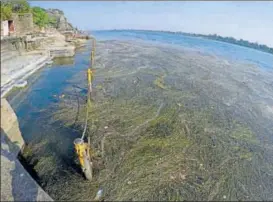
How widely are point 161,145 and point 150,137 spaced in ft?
2.37

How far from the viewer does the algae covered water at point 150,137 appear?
817cm

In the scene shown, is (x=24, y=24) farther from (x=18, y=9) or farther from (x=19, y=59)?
(x=19, y=59)

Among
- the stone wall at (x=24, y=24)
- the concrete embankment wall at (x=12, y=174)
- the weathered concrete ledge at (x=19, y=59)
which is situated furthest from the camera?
the stone wall at (x=24, y=24)

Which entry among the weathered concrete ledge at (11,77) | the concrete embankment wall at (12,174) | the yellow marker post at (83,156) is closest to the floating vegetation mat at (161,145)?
the yellow marker post at (83,156)

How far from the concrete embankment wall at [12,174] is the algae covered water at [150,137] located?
1.94ft

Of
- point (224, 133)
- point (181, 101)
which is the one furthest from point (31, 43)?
A: point (224, 133)

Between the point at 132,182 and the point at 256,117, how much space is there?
32.4 feet

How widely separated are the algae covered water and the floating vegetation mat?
34 millimetres

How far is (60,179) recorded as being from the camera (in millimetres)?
8172

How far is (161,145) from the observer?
10312 millimetres

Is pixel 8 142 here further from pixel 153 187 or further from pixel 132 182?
pixel 153 187

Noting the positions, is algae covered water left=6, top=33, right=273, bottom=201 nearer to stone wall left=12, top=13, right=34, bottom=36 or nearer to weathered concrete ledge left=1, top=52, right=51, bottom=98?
weathered concrete ledge left=1, top=52, right=51, bottom=98

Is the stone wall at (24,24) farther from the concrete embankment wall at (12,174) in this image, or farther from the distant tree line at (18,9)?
the concrete embankment wall at (12,174)

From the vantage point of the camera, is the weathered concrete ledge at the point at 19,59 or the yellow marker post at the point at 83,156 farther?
the weathered concrete ledge at the point at 19,59
